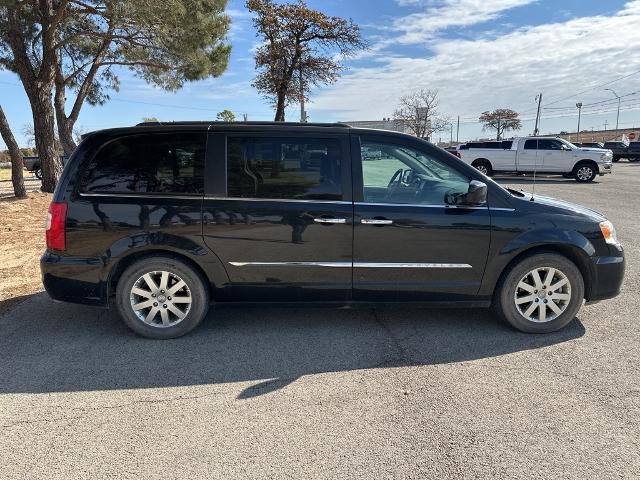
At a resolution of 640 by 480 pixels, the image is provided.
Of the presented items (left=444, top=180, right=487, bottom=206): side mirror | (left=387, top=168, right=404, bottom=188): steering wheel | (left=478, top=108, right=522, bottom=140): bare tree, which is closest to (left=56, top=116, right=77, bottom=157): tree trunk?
(left=387, top=168, right=404, bottom=188): steering wheel

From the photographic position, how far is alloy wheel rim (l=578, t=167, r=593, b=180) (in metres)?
20.4

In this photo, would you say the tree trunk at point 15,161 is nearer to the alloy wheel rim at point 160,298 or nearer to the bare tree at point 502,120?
the alloy wheel rim at point 160,298

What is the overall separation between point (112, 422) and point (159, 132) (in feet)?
7.66

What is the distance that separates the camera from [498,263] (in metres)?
4.03

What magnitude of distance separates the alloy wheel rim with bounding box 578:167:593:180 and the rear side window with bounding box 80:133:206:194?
20.8 metres

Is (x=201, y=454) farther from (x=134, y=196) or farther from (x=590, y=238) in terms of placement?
(x=590, y=238)

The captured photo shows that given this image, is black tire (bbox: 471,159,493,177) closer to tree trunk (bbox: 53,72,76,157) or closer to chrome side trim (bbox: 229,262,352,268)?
tree trunk (bbox: 53,72,76,157)

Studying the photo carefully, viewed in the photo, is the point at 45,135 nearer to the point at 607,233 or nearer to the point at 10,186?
the point at 10,186

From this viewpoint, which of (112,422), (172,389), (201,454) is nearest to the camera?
(201,454)

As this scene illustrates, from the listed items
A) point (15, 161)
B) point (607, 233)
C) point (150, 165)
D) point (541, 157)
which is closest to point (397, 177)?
point (607, 233)

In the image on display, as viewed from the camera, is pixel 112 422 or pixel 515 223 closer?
pixel 112 422

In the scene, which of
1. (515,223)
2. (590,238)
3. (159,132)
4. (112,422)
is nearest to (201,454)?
(112,422)

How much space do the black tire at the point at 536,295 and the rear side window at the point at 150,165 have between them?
2768 mm

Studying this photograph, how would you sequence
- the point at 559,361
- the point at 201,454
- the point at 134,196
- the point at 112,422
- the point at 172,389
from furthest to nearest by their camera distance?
the point at 134,196, the point at 559,361, the point at 172,389, the point at 112,422, the point at 201,454
